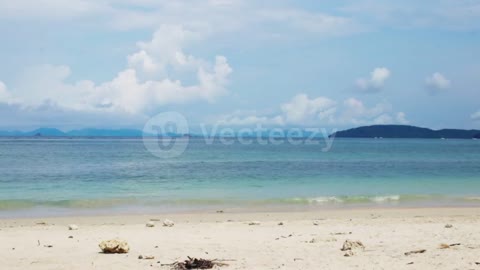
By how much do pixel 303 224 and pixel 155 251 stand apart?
5751 millimetres

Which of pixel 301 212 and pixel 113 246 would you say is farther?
pixel 301 212

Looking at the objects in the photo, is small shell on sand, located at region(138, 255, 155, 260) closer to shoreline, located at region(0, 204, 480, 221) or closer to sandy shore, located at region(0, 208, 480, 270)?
sandy shore, located at region(0, 208, 480, 270)

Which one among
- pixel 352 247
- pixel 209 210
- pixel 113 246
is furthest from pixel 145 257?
pixel 209 210

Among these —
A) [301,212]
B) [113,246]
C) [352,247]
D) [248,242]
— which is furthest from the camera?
[301,212]

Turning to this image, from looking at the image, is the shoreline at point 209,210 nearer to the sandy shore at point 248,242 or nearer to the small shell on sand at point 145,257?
the sandy shore at point 248,242

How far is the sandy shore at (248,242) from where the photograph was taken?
9594 mm

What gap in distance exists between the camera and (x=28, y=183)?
3381cm

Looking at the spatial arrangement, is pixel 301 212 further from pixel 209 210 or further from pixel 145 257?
pixel 145 257

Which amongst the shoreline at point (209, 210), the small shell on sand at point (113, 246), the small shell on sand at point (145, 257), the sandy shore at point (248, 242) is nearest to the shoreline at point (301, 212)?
the shoreline at point (209, 210)

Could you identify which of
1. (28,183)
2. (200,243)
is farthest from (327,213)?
(28,183)

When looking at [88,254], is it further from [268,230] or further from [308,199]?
[308,199]

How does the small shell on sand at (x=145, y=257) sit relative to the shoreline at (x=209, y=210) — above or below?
above

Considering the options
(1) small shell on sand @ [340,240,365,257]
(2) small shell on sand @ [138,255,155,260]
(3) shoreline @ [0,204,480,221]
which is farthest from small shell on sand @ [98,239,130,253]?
(3) shoreline @ [0,204,480,221]

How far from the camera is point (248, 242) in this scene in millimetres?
A: 12156
